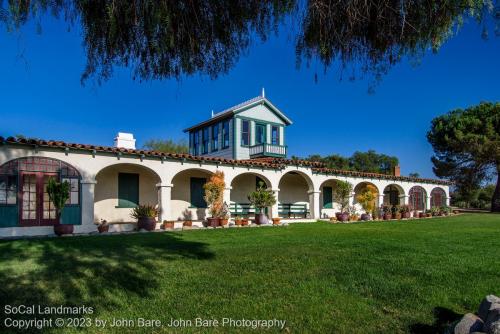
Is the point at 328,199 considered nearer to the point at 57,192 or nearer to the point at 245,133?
the point at 245,133

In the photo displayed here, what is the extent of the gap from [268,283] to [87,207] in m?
9.30

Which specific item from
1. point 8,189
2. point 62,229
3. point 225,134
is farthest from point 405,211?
point 8,189

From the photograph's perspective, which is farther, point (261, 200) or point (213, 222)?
point (261, 200)

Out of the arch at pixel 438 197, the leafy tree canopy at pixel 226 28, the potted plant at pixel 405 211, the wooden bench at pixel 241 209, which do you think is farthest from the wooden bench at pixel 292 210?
the leafy tree canopy at pixel 226 28

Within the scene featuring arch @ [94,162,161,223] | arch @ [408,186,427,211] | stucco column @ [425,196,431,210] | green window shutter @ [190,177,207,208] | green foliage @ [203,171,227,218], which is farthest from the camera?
stucco column @ [425,196,431,210]

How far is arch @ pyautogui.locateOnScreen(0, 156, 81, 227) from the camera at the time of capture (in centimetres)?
1146

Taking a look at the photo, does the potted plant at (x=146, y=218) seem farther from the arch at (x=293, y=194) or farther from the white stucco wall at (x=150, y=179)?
the arch at (x=293, y=194)

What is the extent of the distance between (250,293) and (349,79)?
3.15 meters

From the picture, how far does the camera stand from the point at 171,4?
121 inches

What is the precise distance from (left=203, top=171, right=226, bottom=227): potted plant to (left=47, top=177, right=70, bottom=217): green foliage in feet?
18.2

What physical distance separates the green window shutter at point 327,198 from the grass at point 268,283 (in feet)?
47.3

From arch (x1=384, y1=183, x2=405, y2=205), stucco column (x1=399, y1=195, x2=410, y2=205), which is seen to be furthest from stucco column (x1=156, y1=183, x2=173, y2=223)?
arch (x1=384, y1=183, x2=405, y2=205)

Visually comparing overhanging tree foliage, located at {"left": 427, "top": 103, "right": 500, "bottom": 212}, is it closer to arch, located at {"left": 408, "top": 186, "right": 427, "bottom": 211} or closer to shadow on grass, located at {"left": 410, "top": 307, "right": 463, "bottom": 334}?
arch, located at {"left": 408, "top": 186, "right": 427, "bottom": 211}

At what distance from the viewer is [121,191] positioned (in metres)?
15.4
